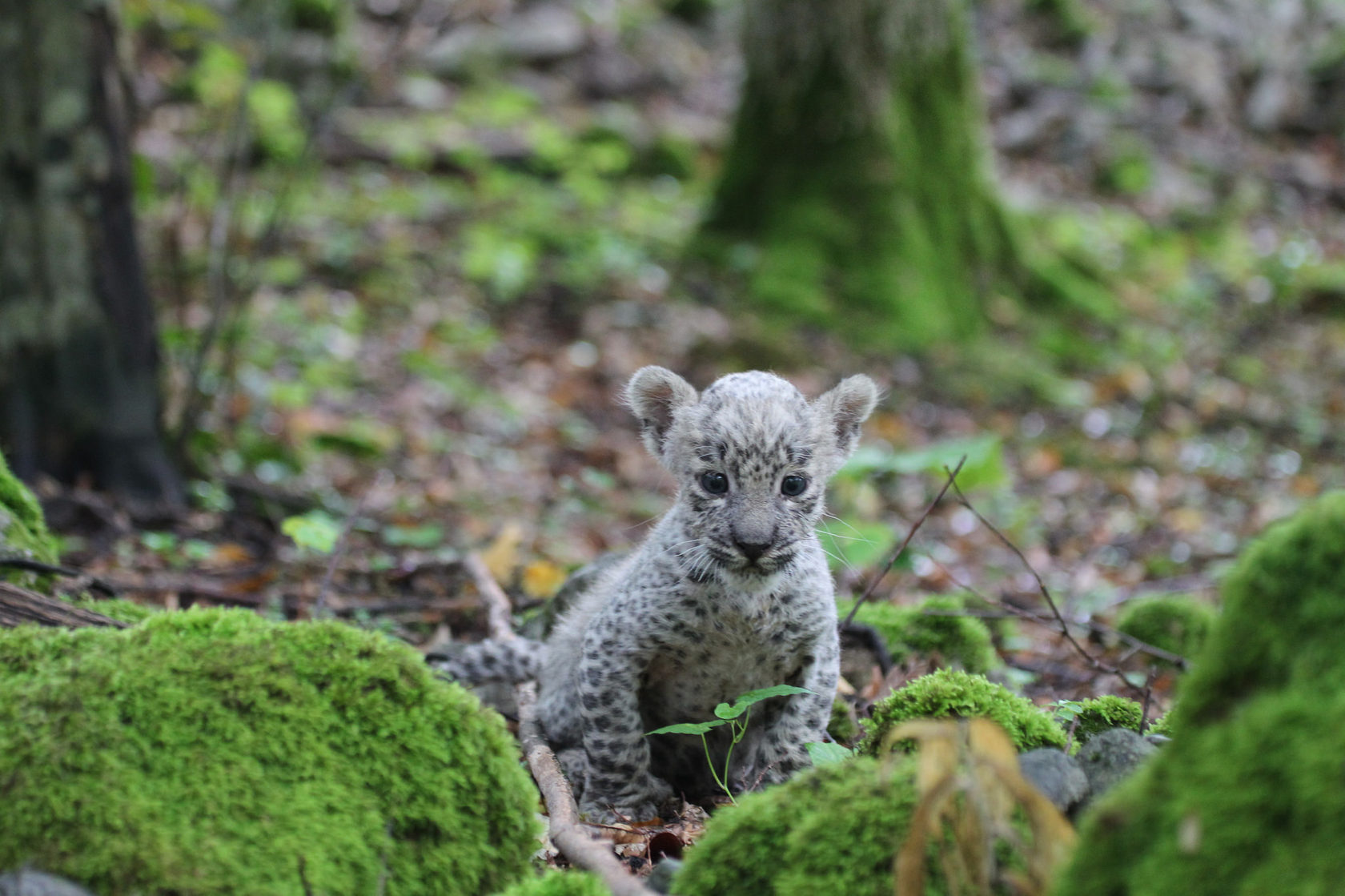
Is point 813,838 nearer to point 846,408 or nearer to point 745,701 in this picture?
point 745,701

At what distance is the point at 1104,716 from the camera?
160 inches

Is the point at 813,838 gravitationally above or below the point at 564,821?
above

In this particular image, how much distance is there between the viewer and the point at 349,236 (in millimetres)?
14641

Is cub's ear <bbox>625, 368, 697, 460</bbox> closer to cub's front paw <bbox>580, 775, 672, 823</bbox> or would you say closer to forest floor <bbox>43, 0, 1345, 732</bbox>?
forest floor <bbox>43, 0, 1345, 732</bbox>

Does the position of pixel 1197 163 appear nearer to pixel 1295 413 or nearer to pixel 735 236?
pixel 1295 413

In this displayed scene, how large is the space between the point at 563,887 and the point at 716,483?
A: 1835mm

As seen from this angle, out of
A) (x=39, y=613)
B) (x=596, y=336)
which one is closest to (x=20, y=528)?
(x=39, y=613)

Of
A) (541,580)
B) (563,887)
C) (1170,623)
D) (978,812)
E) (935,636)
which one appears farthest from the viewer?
(541,580)

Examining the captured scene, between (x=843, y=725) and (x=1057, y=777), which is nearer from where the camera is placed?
(x=1057, y=777)

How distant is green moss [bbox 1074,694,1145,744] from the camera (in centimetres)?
404

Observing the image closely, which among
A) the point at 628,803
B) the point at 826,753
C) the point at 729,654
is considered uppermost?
the point at 826,753

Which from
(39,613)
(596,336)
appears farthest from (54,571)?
(596,336)

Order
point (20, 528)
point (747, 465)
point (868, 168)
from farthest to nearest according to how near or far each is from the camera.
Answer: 1. point (868, 168)
2. point (20, 528)
3. point (747, 465)

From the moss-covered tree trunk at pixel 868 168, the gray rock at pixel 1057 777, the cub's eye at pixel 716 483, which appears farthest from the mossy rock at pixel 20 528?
the moss-covered tree trunk at pixel 868 168
